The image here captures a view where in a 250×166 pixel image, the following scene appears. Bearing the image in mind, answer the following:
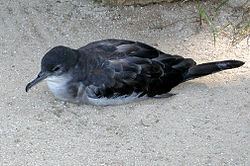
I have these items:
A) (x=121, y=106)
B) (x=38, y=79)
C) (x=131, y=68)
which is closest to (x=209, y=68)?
(x=131, y=68)

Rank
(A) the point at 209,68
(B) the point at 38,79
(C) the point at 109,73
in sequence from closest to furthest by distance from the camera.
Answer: (B) the point at 38,79
(C) the point at 109,73
(A) the point at 209,68

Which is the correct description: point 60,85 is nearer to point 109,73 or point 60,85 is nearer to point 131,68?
point 109,73

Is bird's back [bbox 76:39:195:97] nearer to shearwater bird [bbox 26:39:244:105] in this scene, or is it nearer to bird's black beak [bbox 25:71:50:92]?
shearwater bird [bbox 26:39:244:105]

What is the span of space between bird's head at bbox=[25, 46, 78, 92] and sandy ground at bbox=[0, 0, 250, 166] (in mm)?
247

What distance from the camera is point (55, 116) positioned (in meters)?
5.20

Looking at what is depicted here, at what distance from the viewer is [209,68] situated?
18.3ft

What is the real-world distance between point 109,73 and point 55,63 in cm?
40

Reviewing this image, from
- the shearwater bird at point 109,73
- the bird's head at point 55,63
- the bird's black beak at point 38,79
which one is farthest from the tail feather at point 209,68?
the bird's black beak at point 38,79

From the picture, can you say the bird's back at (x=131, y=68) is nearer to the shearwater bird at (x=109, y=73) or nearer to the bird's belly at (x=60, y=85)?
the shearwater bird at (x=109, y=73)

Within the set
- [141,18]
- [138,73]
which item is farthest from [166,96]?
[141,18]

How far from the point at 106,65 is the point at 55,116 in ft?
1.74

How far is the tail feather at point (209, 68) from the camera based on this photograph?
5555 millimetres

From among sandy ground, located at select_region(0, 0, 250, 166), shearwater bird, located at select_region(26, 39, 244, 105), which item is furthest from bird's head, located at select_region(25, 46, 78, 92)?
sandy ground, located at select_region(0, 0, 250, 166)

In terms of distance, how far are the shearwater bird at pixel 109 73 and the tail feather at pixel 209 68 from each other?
0.04 m
